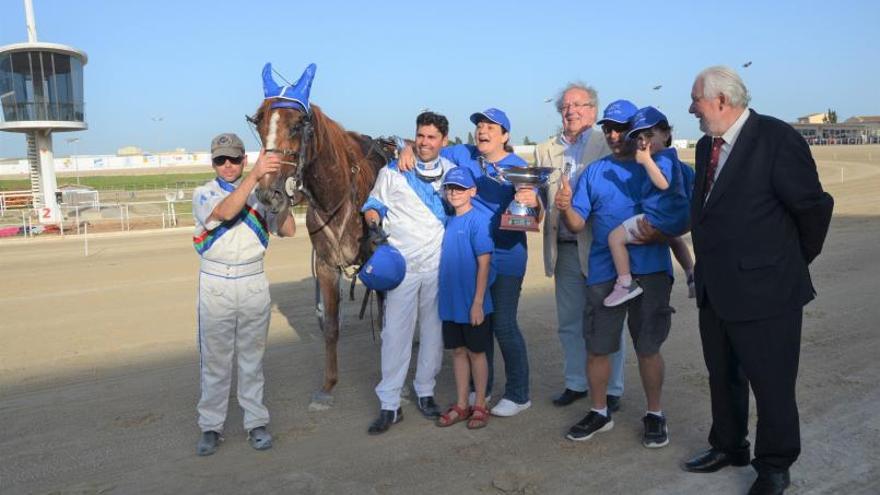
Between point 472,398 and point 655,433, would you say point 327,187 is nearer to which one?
point 472,398

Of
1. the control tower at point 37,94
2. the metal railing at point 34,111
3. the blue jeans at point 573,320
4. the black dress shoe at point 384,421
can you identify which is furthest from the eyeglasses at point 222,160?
the metal railing at point 34,111

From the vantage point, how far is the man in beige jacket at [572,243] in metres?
4.52

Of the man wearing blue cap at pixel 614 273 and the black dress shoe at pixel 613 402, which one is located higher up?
the man wearing blue cap at pixel 614 273

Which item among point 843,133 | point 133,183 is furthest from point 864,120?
point 133,183

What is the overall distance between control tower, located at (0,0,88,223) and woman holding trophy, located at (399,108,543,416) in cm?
2429

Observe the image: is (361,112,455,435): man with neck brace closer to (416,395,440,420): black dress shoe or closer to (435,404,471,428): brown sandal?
(416,395,440,420): black dress shoe

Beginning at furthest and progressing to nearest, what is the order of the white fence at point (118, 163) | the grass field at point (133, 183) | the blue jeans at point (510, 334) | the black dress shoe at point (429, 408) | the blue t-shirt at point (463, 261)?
the white fence at point (118, 163) → the grass field at point (133, 183) → the black dress shoe at point (429, 408) → the blue jeans at point (510, 334) → the blue t-shirt at point (463, 261)

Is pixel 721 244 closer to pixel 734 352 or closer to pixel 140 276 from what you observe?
pixel 734 352

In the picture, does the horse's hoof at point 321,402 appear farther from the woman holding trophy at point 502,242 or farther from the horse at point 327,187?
the woman holding trophy at point 502,242

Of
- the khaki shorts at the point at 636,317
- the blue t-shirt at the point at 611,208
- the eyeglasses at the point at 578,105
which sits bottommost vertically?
the khaki shorts at the point at 636,317

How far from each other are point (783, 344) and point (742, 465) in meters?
0.86

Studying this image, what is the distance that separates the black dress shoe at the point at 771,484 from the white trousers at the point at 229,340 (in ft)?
9.38

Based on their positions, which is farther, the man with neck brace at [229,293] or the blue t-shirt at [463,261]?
the blue t-shirt at [463,261]

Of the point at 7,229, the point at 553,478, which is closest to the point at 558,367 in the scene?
the point at 553,478
